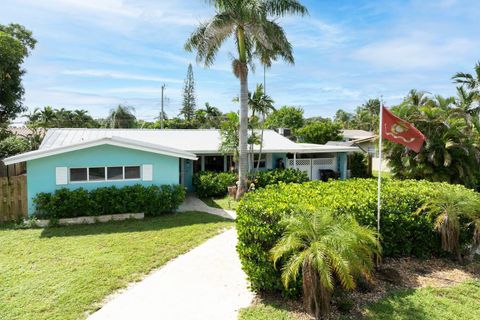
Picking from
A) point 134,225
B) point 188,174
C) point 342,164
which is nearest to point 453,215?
point 134,225

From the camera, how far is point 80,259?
730 cm

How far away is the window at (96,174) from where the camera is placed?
11.3 meters

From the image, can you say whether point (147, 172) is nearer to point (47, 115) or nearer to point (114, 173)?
point (114, 173)

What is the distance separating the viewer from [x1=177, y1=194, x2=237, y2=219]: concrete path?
1222 cm

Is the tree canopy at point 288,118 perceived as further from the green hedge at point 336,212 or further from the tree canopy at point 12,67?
the green hedge at point 336,212

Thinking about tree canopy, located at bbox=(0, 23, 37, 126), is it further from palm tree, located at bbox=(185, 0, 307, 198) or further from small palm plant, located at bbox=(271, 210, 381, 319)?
small palm plant, located at bbox=(271, 210, 381, 319)

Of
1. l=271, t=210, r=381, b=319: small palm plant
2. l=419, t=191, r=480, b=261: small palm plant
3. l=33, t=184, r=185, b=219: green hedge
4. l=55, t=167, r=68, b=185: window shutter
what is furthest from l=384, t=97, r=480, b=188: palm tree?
l=55, t=167, r=68, b=185: window shutter

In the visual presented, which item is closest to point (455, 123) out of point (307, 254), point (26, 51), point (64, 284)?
point (307, 254)

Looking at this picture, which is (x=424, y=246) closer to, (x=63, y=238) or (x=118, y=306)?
(x=118, y=306)

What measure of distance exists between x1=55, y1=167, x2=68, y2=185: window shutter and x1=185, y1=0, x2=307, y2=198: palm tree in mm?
7076

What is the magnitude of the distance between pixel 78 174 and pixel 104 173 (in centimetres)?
86

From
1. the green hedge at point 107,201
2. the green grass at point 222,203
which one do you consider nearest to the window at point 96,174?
the green hedge at point 107,201

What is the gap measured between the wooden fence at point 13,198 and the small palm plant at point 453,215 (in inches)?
479

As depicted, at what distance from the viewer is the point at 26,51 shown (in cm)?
2408
